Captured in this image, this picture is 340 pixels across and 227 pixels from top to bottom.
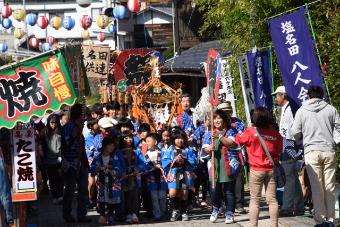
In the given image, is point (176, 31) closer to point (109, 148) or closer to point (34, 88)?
point (109, 148)

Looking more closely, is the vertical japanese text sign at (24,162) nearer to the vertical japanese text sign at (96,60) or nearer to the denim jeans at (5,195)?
the denim jeans at (5,195)

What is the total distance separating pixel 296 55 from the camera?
1126cm

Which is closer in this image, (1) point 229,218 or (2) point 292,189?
(1) point 229,218

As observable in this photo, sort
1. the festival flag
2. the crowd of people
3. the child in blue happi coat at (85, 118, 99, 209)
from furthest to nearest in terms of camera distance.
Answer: the child in blue happi coat at (85, 118, 99, 209) → the festival flag → the crowd of people

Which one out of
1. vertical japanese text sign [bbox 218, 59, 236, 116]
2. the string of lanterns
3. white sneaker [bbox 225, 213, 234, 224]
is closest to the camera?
white sneaker [bbox 225, 213, 234, 224]

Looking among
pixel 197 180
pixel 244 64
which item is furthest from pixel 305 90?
pixel 197 180

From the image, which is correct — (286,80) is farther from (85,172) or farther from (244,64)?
(85,172)

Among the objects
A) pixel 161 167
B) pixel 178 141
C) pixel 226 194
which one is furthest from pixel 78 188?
pixel 226 194

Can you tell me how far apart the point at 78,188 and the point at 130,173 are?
3.01ft

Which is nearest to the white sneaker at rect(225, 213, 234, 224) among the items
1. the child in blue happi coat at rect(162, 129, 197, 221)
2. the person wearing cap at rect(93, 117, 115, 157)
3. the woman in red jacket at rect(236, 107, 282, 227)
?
the child in blue happi coat at rect(162, 129, 197, 221)

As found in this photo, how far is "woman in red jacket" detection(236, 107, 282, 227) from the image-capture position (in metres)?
10.5

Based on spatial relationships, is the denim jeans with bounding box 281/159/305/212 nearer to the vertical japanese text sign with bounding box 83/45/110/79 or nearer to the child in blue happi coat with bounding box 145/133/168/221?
the child in blue happi coat with bounding box 145/133/168/221

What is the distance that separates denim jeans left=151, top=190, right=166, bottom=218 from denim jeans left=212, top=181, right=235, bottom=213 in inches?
40.9

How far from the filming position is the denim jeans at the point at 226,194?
12070 millimetres
